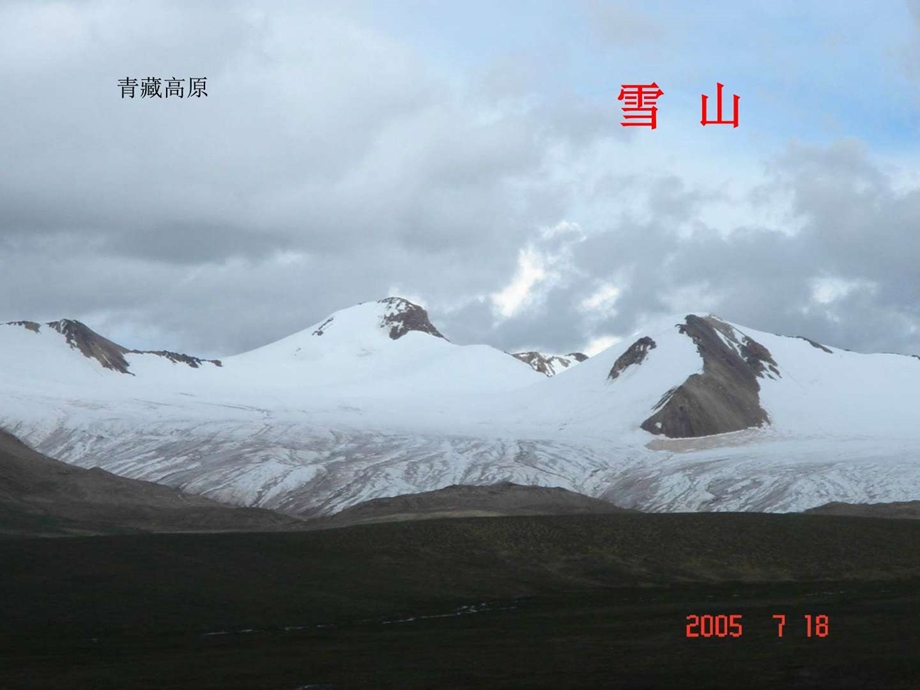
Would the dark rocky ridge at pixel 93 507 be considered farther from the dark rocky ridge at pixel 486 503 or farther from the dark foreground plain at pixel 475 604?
the dark foreground plain at pixel 475 604

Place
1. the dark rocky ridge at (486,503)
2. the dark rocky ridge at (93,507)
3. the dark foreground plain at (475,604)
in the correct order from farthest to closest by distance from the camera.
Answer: the dark rocky ridge at (486,503) < the dark rocky ridge at (93,507) < the dark foreground plain at (475,604)

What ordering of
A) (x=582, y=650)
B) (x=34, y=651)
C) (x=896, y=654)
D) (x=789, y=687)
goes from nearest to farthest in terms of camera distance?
(x=789, y=687) → (x=896, y=654) → (x=582, y=650) → (x=34, y=651)

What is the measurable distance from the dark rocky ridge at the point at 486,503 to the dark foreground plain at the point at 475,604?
32575mm

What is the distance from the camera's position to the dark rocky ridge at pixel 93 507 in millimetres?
123500

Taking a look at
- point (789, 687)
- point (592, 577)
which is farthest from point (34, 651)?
point (592, 577)

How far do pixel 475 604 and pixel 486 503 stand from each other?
73152 mm

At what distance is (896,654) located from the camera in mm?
46812

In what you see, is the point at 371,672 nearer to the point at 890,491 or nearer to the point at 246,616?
the point at 246,616

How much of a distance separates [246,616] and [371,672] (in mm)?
24525
